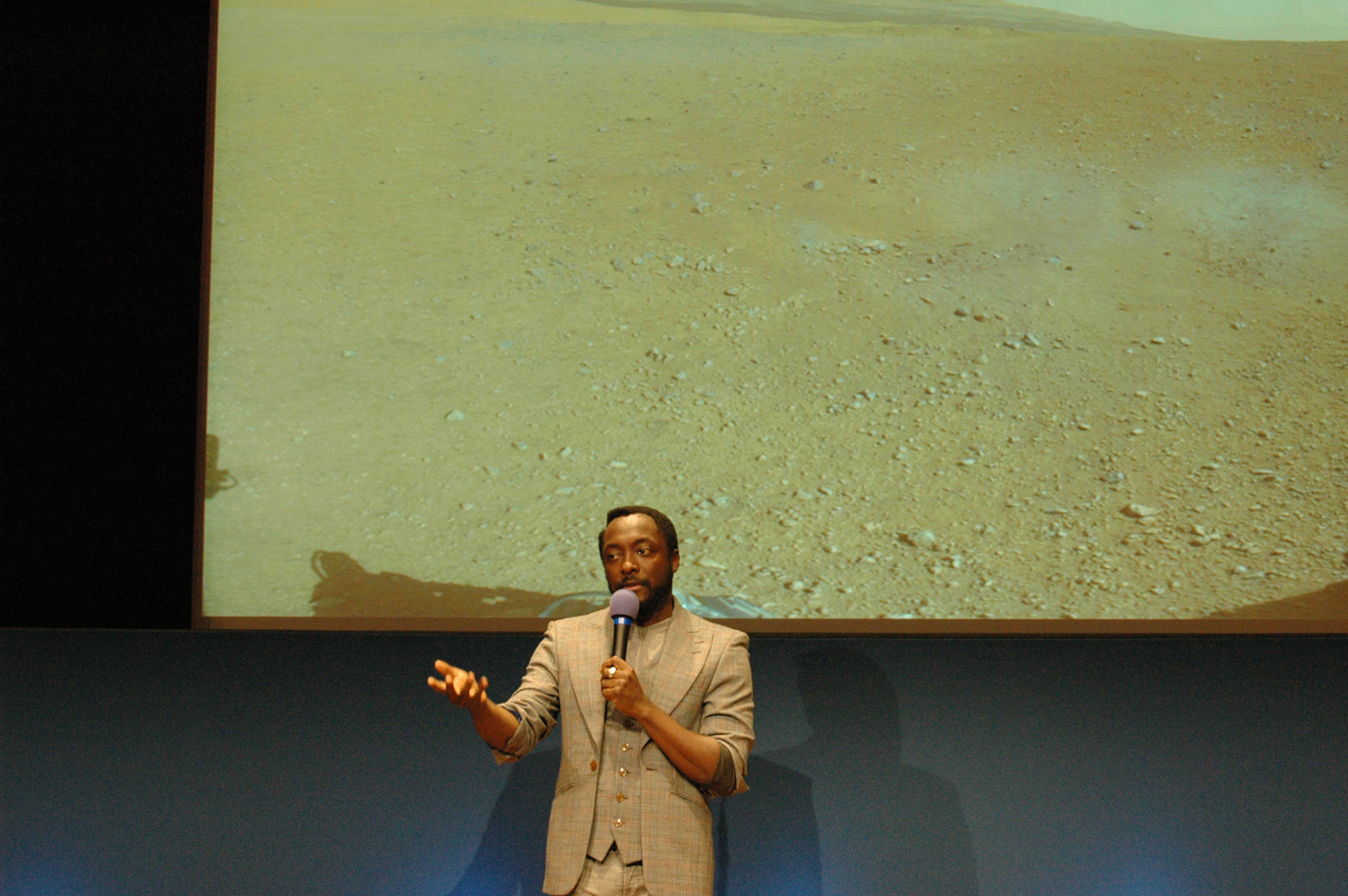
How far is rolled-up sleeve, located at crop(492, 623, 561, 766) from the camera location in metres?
1.61

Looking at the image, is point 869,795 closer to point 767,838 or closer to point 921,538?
point 767,838

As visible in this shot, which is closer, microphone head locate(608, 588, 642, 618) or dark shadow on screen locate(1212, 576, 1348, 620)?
microphone head locate(608, 588, 642, 618)

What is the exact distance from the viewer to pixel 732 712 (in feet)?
5.29

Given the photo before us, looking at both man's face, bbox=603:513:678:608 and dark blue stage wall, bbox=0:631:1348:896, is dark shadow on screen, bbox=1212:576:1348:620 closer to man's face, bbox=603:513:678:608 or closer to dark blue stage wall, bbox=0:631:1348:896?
dark blue stage wall, bbox=0:631:1348:896

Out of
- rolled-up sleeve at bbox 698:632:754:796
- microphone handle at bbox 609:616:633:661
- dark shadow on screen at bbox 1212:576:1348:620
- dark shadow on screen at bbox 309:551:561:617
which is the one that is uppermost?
dark shadow on screen at bbox 309:551:561:617

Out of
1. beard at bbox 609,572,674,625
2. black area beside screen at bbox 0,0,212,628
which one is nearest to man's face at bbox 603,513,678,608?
beard at bbox 609,572,674,625

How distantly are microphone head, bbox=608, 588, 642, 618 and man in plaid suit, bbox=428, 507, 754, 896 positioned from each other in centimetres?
7

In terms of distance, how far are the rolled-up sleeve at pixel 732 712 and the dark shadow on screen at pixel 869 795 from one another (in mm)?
880

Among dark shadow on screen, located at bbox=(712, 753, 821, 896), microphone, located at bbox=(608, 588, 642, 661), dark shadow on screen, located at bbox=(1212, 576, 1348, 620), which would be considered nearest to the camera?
microphone, located at bbox=(608, 588, 642, 661)

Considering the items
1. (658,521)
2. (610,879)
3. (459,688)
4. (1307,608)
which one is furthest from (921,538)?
(459,688)

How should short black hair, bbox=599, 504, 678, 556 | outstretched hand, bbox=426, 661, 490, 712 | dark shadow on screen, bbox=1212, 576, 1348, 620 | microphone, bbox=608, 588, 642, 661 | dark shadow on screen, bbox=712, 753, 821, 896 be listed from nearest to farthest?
outstretched hand, bbox=426, 661, 490, 712
microphone, bbox=608, 588, 642, 661
short black hair, bbox=599, 504, 678, 556
dark shadow on screen, bbox=712, 753, 821, 896
dark shadow on screen, bbox=1212, 576, 1348, 620

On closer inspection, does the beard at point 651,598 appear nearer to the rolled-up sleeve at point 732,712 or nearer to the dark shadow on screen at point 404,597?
the rolled-up sleeve at point 732,712

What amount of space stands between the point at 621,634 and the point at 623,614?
0.10 feet

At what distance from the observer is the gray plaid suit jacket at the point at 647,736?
61.2 inches
